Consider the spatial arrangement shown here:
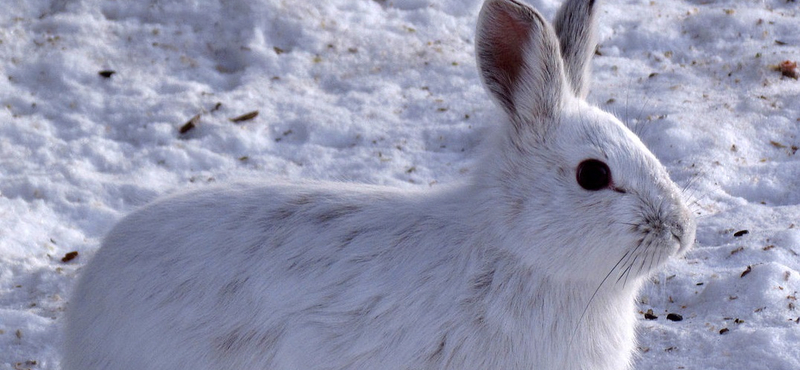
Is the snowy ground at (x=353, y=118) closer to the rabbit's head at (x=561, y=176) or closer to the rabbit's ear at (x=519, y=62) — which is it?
the rabbit's head at (x=561, y=176)

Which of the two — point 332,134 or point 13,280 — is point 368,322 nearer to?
point 13,280

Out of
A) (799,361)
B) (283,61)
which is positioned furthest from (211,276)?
(283,61)

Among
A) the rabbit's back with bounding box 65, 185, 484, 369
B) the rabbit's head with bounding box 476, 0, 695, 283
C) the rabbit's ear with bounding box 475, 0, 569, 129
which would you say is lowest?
the rabbit's back with bounding box 65, 185, 484, 369

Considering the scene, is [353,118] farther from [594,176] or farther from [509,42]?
[594,176]

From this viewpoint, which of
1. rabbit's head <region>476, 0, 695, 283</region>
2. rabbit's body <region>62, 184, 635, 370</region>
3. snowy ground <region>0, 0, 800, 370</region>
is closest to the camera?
rabbit's head <region>476, 0, 695, 283</region>

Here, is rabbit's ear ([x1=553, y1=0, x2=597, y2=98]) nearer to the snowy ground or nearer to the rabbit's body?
the rabbit's body

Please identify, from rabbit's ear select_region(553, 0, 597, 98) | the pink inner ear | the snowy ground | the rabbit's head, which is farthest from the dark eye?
the snowy ground

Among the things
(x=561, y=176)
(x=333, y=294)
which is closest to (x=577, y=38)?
(x=561, y=176)

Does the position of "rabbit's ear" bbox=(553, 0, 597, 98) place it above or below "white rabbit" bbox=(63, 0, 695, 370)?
above
